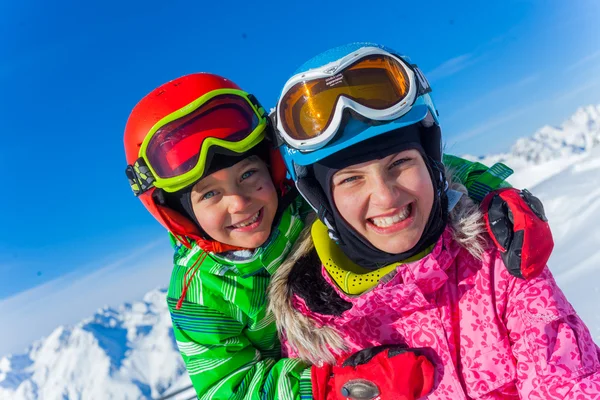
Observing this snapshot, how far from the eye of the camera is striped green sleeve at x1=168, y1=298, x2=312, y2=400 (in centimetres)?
247

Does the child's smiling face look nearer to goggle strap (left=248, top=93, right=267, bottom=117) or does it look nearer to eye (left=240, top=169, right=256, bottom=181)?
eye (left=240, top=169, right=256, bottom=181)

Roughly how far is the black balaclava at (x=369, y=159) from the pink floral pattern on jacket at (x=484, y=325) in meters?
0.08

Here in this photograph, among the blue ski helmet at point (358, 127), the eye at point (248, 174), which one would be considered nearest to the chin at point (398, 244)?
the blue ski helmet at point (358, 127)

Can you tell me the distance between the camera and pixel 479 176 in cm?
237

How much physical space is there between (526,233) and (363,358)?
96cm

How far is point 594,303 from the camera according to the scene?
503cm

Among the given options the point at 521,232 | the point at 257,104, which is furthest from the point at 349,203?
the point at 257,104

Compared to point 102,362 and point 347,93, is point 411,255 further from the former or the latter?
point 102,362

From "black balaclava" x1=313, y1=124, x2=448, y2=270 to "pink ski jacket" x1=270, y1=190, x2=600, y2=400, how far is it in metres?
0.08

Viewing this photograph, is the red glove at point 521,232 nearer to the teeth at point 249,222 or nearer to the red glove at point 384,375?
the red glove at point 384,375

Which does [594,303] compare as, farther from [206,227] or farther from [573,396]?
[206,227]

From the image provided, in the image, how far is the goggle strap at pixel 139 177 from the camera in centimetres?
271

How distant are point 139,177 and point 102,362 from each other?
340 ft

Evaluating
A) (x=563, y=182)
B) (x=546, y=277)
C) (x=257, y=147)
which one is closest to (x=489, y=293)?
(x=546, y=277)
